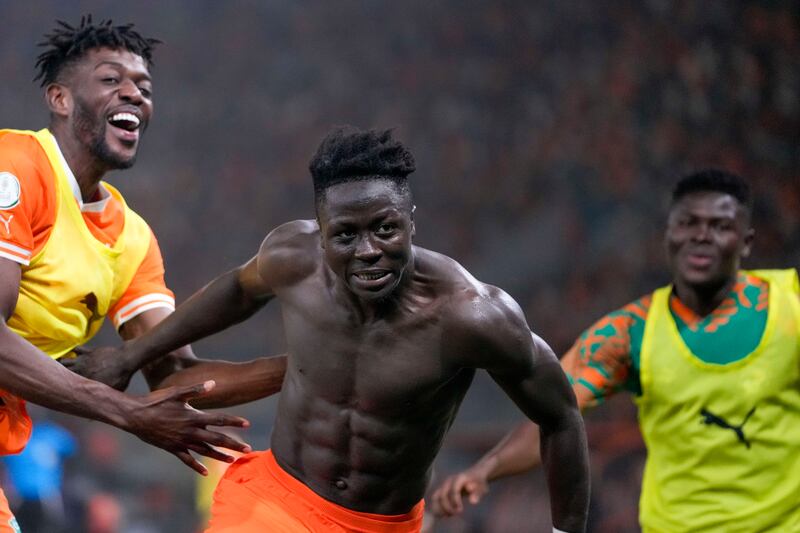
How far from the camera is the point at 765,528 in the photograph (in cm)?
340

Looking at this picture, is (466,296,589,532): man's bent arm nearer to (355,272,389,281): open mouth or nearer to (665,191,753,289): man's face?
(355,272,389,281): open mouth

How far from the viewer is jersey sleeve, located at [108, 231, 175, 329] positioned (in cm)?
326

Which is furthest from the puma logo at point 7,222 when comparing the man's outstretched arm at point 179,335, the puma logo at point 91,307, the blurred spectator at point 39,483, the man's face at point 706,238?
the blurred spectator at point 39,483

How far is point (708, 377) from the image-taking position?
3.54 meters

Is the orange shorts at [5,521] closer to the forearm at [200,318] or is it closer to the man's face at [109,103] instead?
the forearm at [200,318]

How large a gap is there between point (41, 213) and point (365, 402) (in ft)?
3.25

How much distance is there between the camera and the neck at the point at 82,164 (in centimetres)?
307

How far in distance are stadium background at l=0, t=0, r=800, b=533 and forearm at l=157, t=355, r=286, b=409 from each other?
138 inches

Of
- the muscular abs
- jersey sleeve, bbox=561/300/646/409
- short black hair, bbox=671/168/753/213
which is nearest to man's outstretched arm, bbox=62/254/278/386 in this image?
the muscular abs

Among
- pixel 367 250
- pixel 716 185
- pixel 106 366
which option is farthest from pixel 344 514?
pixel 716 185

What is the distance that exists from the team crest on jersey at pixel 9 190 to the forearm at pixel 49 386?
0.31 metres

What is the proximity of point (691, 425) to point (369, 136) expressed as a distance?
1.64m

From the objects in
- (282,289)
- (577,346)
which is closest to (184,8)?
(577,346)

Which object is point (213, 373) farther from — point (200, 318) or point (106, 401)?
point (106, 401)
